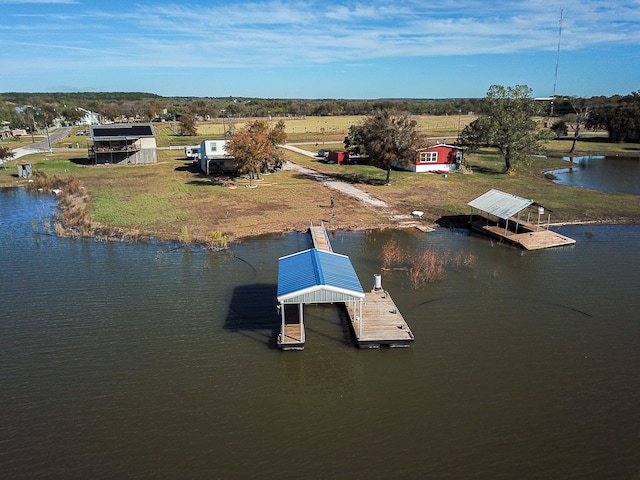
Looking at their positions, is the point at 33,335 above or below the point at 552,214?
below

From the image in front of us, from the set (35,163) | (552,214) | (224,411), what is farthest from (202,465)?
(35,163)

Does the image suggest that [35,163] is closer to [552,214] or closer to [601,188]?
[552,214]

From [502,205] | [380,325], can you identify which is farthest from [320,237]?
[502,205]

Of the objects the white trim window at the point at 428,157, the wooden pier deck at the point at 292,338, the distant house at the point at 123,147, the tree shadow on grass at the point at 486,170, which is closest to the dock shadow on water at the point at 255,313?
the wooden pier deck at the point at 292,338

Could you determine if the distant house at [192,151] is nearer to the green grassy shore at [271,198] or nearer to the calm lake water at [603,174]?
the green grassy shore at [271,198]

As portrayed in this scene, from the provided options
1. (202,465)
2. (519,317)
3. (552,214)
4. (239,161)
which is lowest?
(202,465)
